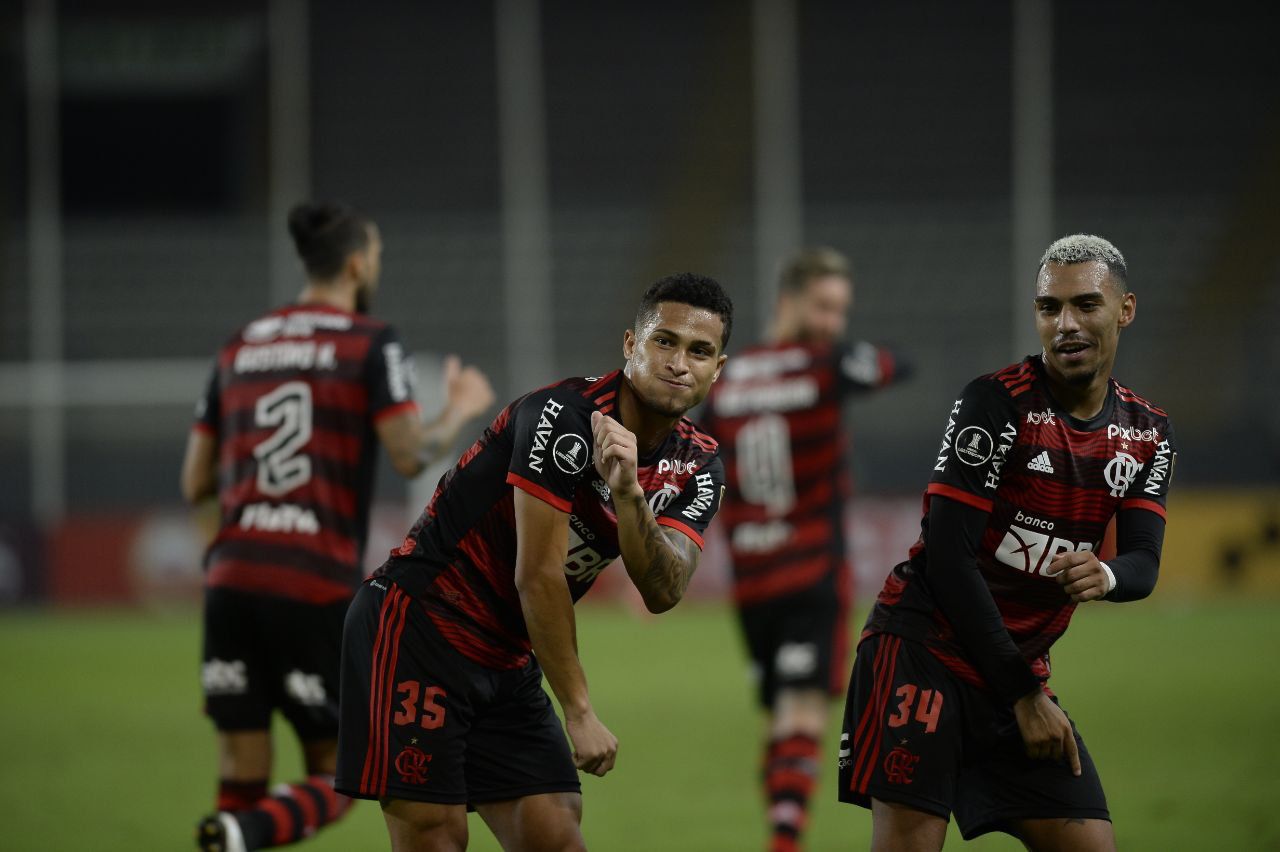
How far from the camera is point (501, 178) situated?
81.7 feet

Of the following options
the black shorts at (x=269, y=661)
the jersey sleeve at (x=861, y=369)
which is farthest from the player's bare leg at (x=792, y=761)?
the black shorts at (x=269, y=661)

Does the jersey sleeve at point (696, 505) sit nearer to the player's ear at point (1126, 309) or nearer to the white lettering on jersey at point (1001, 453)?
the white lettering on jersey at point (1001, 453)

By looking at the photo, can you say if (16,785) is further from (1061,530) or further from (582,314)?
(582,314)

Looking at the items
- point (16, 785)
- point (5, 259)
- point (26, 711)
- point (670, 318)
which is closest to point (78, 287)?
point (5, 259)

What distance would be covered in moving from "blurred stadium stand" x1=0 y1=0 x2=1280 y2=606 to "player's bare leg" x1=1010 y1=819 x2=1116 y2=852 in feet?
51.8

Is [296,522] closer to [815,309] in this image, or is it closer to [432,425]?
[432,425]

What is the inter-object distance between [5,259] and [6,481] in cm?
367

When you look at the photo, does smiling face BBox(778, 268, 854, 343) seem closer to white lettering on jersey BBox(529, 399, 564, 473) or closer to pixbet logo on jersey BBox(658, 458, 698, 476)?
pixbet logo on jersey BBox(658, 458, 698, 476)

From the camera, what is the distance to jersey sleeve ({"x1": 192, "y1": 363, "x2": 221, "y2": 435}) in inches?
226

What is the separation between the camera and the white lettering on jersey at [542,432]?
388 cm

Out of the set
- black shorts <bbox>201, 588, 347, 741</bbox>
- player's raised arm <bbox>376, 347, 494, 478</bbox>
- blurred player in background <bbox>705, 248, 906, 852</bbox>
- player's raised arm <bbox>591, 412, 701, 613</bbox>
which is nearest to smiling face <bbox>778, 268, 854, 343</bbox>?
blurred player in background <bbox>705, 248, 906, 852</bbox>

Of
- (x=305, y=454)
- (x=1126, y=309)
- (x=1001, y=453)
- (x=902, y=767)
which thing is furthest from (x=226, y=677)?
(x=1126, y=309)

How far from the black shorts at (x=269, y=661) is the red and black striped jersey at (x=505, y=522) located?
119 centimetres

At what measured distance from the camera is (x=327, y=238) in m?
5.73
